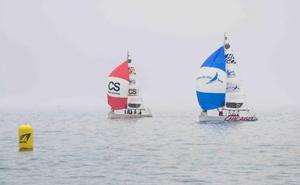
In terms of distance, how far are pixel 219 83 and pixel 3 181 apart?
184 feet

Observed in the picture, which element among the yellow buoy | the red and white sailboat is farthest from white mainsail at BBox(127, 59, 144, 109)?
the yellow buoy

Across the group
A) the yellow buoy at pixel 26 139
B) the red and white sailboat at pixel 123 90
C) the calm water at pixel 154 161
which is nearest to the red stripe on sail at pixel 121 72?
the red and white sailboat at pixel 123 90

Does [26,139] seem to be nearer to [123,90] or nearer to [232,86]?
[232,86]

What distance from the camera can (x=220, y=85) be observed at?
88562 mm

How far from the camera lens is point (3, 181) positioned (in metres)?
35.4

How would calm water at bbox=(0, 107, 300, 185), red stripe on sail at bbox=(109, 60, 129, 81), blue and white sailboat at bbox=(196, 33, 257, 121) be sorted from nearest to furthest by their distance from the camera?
1. calm water at bbox=(0, 107, 300, 185)
2. blue and white sailboat at bbox=(196, 33, 257, 121)
3. red stripe on sail at bbox=(109, 60, 129, 81)

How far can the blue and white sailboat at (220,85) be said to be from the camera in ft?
290

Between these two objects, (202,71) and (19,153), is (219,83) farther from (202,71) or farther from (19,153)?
(19,153)

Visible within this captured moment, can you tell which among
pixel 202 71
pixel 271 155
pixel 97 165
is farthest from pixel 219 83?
pixel 97 165

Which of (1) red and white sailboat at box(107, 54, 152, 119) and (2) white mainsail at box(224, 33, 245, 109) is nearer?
(2) white mainsail at box(224, 33, 245, 109)

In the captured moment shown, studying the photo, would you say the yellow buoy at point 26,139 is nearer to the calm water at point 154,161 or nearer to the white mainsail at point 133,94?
the calm water at point 154,161

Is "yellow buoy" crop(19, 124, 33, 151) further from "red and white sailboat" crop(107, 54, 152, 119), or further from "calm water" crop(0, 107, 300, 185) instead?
"red and white sailboat" crop(107, 54, 152, 119)

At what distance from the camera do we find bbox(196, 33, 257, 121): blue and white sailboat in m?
88.5

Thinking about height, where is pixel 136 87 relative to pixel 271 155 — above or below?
above
